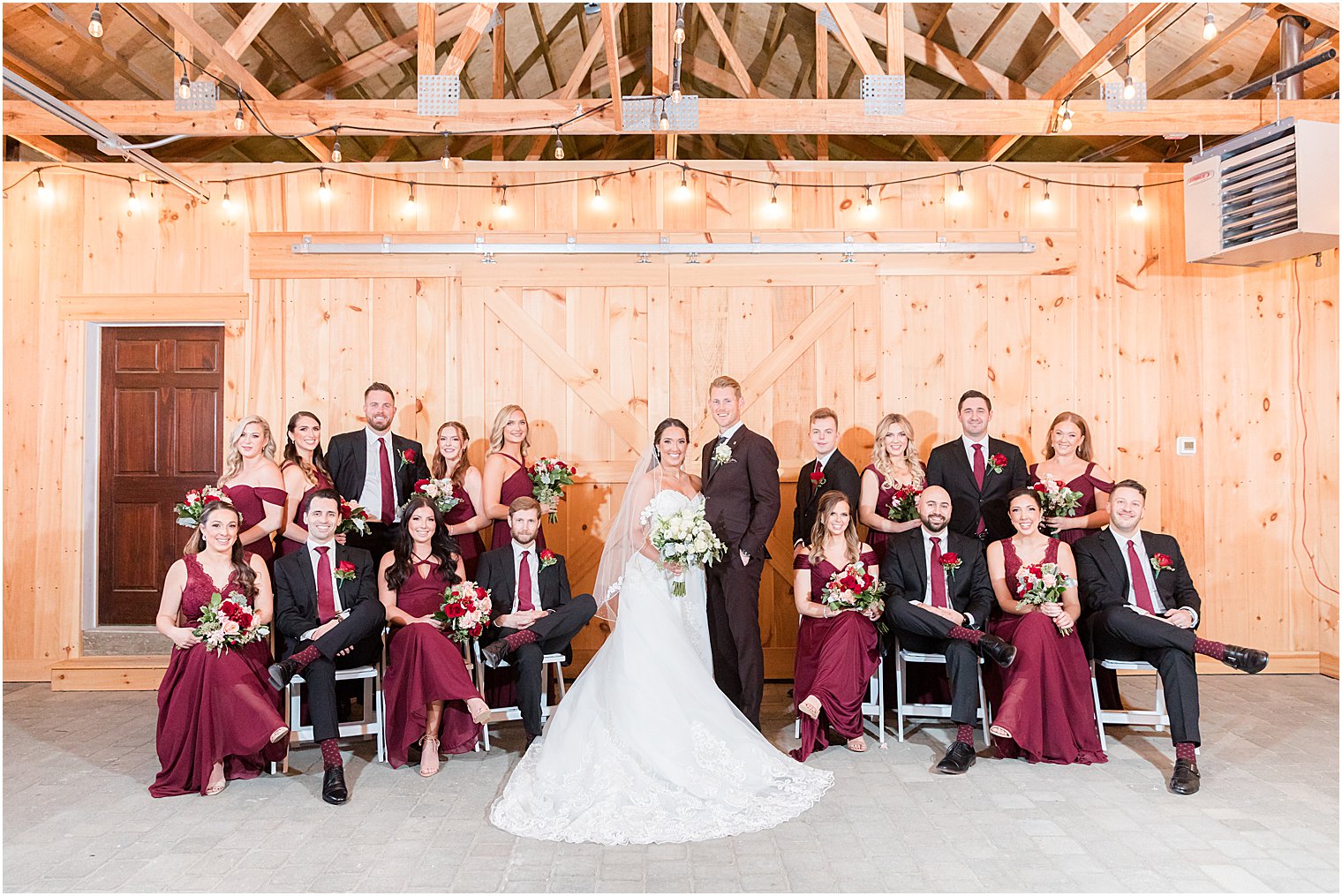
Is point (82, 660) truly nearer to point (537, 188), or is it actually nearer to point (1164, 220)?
point (537, 188)

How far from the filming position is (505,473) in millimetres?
5625

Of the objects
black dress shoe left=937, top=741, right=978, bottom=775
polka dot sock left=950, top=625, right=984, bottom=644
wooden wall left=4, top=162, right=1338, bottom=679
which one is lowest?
black dress shoe left=937, top=741, right=978, bottom=775

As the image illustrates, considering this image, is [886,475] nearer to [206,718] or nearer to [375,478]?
[375,478]

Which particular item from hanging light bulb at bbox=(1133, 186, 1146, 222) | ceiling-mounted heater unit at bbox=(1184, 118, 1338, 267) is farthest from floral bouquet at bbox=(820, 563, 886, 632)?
hanging light bulb at bbox=(1133, 186, 1146, 222)

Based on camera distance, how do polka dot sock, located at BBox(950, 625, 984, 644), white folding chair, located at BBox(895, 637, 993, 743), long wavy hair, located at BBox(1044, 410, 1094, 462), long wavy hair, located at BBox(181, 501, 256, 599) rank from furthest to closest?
1. long wavy hair, located at BBox(1044, 410, 1094, 462)
2. white folding chair, located at BBox(895, 637, 993, 743)
3. polka dot sock, located at BBox(950, 625, 984, 644)
4. long wavy hair, located at BBox(181, 501, 256, 599)

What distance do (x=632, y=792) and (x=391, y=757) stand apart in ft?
4.60

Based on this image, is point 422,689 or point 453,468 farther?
point 453,468

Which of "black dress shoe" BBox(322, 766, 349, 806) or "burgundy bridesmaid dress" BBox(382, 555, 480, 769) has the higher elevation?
"burgundy bridesmaid dress" BBox(382, 555, 480, 769)

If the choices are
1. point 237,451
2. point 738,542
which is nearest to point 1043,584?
point 738,542

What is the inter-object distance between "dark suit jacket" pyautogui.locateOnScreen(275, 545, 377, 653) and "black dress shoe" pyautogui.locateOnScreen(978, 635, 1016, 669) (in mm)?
3059

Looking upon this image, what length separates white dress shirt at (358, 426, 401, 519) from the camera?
552cm

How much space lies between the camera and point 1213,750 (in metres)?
4.67

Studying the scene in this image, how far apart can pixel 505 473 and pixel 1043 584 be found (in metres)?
3.06

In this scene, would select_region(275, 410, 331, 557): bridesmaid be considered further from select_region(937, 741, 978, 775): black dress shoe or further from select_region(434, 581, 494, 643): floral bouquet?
select_region(937, 741, 978, 775): black dress shoe
